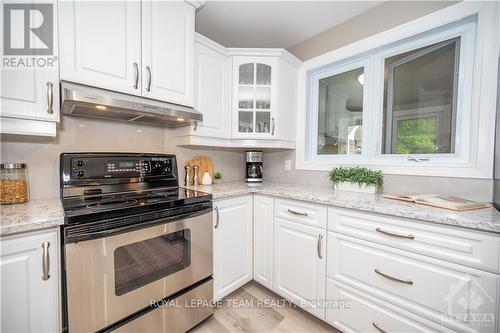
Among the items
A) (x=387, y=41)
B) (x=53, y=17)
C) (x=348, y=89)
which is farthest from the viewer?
(x=348, y=89)

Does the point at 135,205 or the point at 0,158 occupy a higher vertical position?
the point at 0,158

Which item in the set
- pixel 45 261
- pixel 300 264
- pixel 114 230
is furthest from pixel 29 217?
pixel 300 264

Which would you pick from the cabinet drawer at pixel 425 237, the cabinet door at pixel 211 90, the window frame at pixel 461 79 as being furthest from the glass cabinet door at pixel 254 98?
the window frame at pixel 461 79

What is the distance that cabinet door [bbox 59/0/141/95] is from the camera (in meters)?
1.14

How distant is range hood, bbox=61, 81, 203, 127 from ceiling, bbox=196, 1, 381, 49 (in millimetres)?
924

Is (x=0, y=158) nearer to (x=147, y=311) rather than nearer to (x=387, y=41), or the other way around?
(x=147, y=311)

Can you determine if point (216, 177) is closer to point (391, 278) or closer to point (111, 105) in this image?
point (111, 105)

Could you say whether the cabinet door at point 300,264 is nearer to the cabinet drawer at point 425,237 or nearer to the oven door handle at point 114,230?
the cabinet drawer at point 425,237

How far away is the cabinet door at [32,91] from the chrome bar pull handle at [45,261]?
0.58m

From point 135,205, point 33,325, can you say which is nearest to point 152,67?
point 135,205

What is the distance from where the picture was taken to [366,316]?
1254 millimetres

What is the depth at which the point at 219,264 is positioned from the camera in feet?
5.34

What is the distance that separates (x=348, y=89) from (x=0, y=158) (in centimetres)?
257
